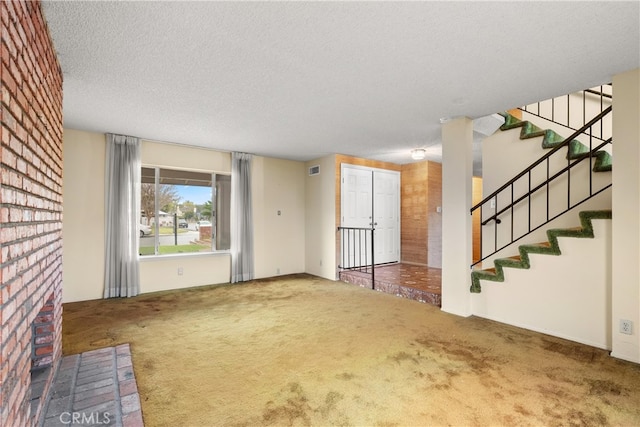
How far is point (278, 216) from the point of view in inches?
251

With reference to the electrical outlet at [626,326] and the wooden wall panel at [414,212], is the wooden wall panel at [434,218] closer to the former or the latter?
the wooden wall panel at [414,212]

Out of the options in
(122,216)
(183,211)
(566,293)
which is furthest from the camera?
(183,211)

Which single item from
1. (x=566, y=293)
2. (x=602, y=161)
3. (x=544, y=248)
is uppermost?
(x=602, y=161)

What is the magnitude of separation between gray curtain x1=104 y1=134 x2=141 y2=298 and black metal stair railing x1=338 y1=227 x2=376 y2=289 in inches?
137

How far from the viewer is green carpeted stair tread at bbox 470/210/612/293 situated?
9.73 feet

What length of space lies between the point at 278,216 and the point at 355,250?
1738 mm

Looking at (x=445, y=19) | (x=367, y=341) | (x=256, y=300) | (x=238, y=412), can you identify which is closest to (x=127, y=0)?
(x=445, y=19)

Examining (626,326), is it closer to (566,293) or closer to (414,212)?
(566,293)

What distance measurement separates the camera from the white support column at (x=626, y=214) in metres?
2.59

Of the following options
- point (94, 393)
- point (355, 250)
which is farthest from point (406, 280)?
point (94, 393)

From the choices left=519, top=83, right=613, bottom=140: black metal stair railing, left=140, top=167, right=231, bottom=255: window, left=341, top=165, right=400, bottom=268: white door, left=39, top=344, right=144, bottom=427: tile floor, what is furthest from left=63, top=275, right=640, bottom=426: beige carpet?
left=519, top=83, right=613, bottom=140: black metal stair railing

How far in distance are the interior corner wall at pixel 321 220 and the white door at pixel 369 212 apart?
239 millimetres

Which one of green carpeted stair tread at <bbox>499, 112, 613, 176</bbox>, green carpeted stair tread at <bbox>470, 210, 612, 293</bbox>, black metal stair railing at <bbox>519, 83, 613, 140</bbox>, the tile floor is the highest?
black metal stair railing at <bbox>519, 83, 613, 140</bbox>

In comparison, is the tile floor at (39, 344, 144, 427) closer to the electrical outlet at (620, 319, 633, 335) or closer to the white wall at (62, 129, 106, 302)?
the white wall at (62, 129, 106, 302)
